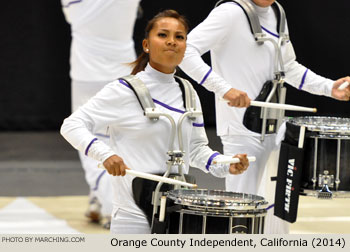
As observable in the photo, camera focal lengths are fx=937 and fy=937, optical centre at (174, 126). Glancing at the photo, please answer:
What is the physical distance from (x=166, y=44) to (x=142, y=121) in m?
0.31

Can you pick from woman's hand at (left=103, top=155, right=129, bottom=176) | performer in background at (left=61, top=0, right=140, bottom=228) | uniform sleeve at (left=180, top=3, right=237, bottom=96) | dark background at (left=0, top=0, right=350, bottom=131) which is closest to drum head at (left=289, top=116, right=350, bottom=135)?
uniform sleeve at (left=180, top=3, right=237, bottom=96)

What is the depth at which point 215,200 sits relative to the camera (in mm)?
3305

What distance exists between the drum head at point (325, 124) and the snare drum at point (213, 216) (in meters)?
0.80

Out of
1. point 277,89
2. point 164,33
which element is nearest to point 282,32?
point 277,89

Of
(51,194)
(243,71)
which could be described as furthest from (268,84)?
(51,194)

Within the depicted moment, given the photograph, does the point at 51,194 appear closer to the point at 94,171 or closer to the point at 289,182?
the point at 94,171

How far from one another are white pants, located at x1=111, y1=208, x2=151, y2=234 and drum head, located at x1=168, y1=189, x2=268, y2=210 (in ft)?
0.77

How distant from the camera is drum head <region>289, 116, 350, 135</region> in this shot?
3992mm

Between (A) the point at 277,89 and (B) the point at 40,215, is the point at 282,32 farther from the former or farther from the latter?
(B) the point at 40,215

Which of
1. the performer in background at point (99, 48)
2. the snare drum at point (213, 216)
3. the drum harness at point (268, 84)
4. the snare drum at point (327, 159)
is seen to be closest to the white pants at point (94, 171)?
the performer in background at point (99, 48)

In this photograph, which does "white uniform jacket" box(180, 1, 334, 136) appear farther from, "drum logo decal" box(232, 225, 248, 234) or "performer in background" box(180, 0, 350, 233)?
"drum logo decal" box(232, 225, 248, 234)

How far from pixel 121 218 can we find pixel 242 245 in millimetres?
609

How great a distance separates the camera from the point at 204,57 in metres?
4.55

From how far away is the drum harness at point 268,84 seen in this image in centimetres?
432
